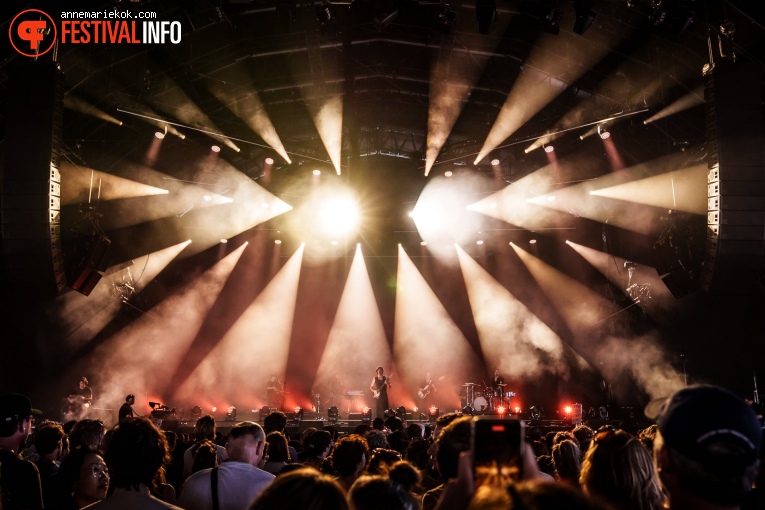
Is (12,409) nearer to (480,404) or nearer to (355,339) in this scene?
(480,404)

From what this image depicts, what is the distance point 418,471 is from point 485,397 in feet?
46.4

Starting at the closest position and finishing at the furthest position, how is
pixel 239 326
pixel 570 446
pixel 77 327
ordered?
pixel 570 446 < pixel 77 327 < pixel 239 326

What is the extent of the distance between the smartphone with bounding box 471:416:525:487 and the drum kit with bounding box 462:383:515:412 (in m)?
14.3

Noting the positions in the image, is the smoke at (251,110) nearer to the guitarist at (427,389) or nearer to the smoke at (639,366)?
the guitarist at (427,389)

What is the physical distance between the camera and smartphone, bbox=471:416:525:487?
140 cm

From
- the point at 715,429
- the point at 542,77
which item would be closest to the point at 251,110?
the point at 542,77

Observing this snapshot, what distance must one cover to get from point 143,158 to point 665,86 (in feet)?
33.6

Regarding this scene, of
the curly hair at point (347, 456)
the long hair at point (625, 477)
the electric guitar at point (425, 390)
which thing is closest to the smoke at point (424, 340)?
the electric guitar at point (425, 390)

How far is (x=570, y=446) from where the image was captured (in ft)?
12.1

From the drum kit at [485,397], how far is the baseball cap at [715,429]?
14.3 meters

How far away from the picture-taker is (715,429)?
4.53 ft

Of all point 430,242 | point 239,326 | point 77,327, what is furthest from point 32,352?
point 430,242

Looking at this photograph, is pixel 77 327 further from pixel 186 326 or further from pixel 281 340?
pixel 281 340

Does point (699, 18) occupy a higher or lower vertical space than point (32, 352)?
higher
